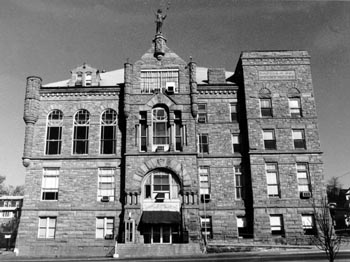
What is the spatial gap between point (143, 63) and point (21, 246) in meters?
19.7

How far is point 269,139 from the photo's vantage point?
35.8m

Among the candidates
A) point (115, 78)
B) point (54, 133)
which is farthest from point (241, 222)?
point (115, 78)

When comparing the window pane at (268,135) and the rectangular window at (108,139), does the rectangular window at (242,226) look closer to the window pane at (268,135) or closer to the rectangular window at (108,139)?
A: the window pane at (268,135)

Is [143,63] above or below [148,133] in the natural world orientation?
above

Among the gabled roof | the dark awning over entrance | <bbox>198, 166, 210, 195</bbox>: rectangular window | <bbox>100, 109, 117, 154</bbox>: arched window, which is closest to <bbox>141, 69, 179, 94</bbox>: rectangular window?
the gabled roof

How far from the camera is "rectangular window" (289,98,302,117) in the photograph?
120 ft

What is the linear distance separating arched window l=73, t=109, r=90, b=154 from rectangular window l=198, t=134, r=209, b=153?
416 inches

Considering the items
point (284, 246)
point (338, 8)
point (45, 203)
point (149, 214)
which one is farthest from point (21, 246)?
point (338, 8)

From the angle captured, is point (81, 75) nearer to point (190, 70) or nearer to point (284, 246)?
point (190, 70)

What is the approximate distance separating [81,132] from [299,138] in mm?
20476

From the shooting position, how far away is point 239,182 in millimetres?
35500

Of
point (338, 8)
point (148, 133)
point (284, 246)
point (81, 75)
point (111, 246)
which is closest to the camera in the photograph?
point (338, 8)

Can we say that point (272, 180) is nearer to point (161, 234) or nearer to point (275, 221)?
point (275, 221)

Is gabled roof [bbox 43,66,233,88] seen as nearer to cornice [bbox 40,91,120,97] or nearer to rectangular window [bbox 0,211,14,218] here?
cornice [bbox 40,91,120,97]
